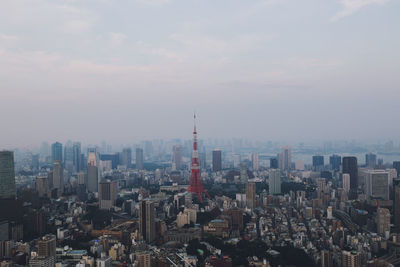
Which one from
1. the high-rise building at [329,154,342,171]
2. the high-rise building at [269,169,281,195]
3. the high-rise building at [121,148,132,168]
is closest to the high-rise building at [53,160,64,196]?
the high-rise building at [269,169,281,195]

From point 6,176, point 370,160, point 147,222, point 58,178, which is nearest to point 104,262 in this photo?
point 147,222

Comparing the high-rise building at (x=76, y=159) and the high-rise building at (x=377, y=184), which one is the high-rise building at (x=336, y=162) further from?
the high-rise building at (x=76, y=159)

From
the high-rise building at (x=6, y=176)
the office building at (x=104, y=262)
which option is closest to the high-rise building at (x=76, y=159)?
the high-rise building at (x=6, y=176)

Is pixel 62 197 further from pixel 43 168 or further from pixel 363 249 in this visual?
pixel 363 249

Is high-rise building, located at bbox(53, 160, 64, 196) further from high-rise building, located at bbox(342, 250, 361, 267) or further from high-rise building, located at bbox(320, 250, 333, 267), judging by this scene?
high-rise building, located at bbox(342, 250, 361, 267)

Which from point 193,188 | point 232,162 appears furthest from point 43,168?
point 232,162

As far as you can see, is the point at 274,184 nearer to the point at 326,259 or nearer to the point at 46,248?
the point at 326,259
